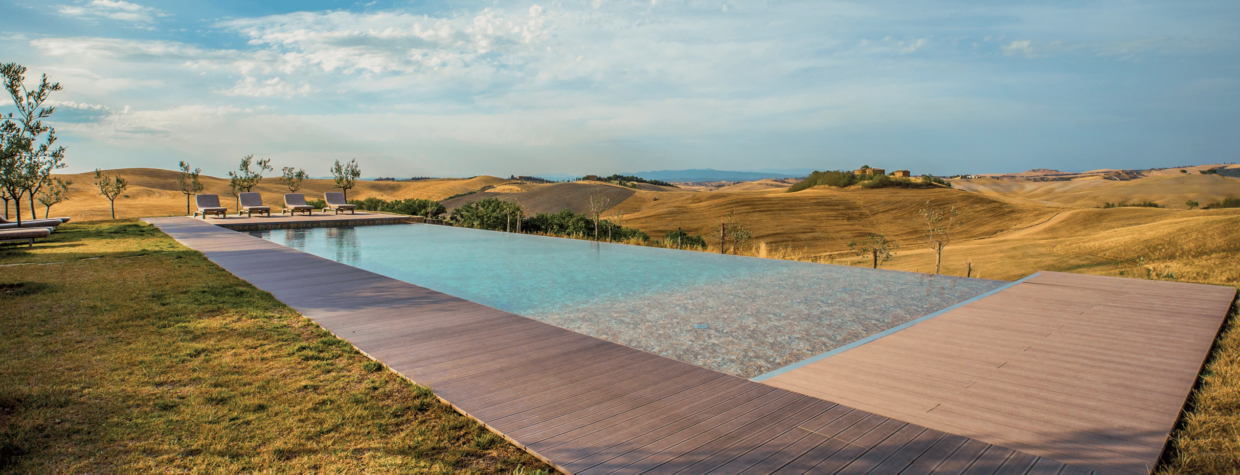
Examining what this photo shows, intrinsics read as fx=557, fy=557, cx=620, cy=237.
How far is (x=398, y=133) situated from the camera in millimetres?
17875

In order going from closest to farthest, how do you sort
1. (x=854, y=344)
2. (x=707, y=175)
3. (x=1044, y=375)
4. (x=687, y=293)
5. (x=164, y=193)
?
(x=1044, y=375) < (x=854, y=344) < (x=687, y=293) < (x=164, y=193) < (x=707, y=175)

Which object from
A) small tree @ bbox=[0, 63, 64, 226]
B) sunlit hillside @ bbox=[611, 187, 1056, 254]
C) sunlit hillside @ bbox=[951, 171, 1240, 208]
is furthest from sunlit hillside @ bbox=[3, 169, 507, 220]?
sunlit hillside @ bbox=[951, 171, 1240, 208]

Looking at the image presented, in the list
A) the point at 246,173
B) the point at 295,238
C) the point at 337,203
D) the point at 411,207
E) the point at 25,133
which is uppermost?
the point at 246,173

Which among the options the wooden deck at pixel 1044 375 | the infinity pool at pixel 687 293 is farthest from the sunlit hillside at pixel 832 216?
the wooden deck at pixel 1044 375

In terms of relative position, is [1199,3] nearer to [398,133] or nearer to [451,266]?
[451,266]

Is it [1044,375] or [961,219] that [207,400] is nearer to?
[1044,375]

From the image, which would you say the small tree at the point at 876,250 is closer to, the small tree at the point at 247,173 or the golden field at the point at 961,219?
the golden field at the point at 961,219

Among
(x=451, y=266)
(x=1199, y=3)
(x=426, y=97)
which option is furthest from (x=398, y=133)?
(x=1199, y=3)

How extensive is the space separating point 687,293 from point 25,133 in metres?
7.47

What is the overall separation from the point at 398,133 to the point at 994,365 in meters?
18.0

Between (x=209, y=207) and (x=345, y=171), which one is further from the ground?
(x=345, y=171)

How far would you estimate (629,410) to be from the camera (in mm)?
2105

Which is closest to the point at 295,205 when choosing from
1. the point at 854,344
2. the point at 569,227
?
the point at 569,227

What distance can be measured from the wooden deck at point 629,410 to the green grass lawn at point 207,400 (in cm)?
16
